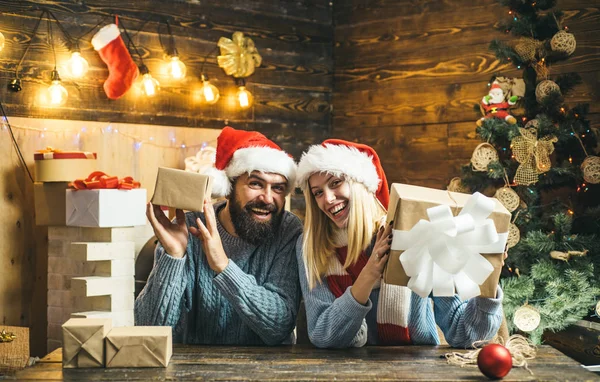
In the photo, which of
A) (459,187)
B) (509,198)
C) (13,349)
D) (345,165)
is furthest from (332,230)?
(13,349)

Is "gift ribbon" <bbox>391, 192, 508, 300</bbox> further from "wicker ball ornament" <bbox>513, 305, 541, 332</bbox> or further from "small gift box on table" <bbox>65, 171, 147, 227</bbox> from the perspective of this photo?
"small gift box on table" <bbox>65, 171, 147, 227</bbox>

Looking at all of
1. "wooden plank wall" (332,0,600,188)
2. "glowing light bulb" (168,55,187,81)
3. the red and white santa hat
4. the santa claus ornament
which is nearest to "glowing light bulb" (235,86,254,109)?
"glowing light bulb" (168,55,187,81)

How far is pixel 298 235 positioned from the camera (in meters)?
2.69

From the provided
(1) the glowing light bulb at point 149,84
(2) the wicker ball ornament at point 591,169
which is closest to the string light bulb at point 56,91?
(1) the glowing light bulb at point 149,84

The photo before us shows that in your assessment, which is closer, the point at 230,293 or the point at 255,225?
the point at 230,293

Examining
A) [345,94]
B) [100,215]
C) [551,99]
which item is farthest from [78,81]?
[551,99]

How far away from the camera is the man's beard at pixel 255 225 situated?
8.56 ft

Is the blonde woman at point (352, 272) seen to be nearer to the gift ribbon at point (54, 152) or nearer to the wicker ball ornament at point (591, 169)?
the wicker ball ornament at point (591, 169)

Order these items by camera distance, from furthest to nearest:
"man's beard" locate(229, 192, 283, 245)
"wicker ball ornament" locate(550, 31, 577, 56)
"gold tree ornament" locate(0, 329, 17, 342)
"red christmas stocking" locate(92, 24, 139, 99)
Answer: "red christmas stocking" locate(92, 24, 139, 99) → "wicker ball ornament" locate(550, 31, 577, 56) → "gold tree ornament" locate(0, 329, 17, 342) → "man's beard" locate(229, 192, 283, 245)

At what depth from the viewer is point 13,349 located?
3.24 meters

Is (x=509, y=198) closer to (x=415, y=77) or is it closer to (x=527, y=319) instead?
(x=527, y=319)

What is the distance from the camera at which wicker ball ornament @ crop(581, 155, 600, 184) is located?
3.55m

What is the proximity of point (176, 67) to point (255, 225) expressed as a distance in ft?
8.38

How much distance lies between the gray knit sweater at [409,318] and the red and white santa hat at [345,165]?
9.9 inches
